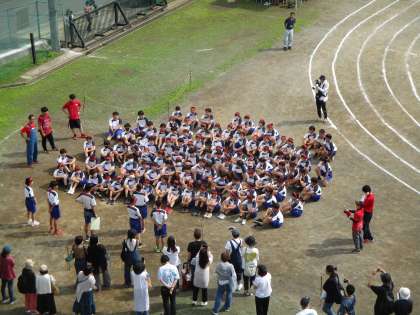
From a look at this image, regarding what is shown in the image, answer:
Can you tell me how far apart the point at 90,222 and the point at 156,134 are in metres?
6.32

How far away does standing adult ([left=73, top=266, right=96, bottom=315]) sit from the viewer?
756 inches

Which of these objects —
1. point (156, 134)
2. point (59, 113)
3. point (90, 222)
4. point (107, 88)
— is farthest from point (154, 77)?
point (90, 222)

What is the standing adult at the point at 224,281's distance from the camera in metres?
19.5

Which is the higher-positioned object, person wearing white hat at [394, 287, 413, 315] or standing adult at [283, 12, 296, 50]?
standing adult at [283, 12, 296, 50]

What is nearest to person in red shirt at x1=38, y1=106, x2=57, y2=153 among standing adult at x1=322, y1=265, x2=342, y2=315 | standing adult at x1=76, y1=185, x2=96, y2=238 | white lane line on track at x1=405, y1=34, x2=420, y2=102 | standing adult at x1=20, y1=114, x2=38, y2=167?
standing adult at x1=20, y1=114, x2=38, y2=167

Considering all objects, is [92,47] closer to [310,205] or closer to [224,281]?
[310,205]

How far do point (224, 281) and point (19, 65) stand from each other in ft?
70.5

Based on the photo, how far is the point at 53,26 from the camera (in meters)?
38.4

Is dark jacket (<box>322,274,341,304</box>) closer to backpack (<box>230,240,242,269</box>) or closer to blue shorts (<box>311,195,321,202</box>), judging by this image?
backpack (<box>230,240,242,269</box>)

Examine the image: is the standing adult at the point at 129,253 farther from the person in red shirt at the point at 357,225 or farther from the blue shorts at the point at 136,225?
the person in red shirt at the point at 357,225

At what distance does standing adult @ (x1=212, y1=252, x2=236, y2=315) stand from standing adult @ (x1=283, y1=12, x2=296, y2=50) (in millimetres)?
21240

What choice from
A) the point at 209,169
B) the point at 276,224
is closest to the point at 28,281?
the point at 276,224

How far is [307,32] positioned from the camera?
41875 mm

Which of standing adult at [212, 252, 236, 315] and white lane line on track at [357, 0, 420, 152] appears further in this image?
white lane line on track at [357, 0, 420, 152]
